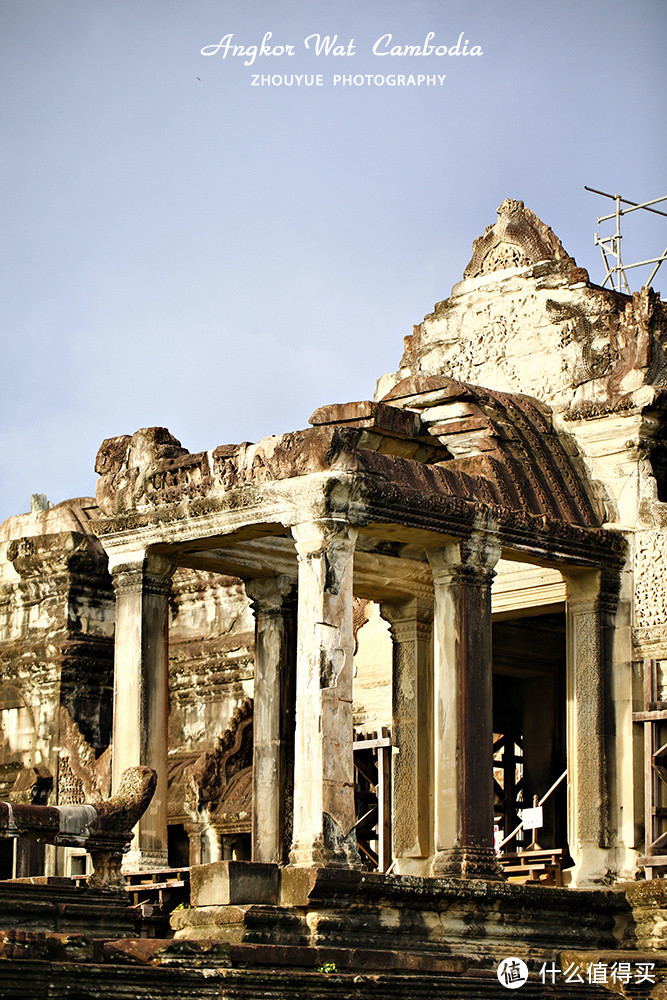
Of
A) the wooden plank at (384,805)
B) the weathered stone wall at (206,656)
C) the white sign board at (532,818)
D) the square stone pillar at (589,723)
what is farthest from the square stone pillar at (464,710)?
the weathered stone wall at (206,656)

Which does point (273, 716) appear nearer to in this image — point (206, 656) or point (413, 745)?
point (413, 745)

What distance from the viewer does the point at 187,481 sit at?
54.2 feet

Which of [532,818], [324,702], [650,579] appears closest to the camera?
[324,702]

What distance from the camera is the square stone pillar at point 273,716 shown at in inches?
696

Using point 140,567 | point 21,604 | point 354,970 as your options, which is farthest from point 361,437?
point 21,604

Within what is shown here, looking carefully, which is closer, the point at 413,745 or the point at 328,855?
the point at 328,855

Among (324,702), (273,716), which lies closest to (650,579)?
A: (273,716)

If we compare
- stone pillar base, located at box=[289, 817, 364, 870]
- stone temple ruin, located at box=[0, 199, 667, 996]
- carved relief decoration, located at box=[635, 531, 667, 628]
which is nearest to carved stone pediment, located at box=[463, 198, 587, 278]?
stone temple ruin, located at box=[0, 199, 667, 996]

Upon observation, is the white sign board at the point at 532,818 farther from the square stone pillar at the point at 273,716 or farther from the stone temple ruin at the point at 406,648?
the square stone pillar at the point at 273,716

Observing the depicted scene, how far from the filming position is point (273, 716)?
1786 centimetres

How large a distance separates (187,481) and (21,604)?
6625 mm

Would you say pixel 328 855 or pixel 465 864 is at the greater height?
pixel 328 855

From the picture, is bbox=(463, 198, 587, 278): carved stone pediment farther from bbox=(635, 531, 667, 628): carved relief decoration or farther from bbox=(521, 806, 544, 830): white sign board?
bbox=(521, 806, 544, 830): white sign board

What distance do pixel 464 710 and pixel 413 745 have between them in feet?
9.24
